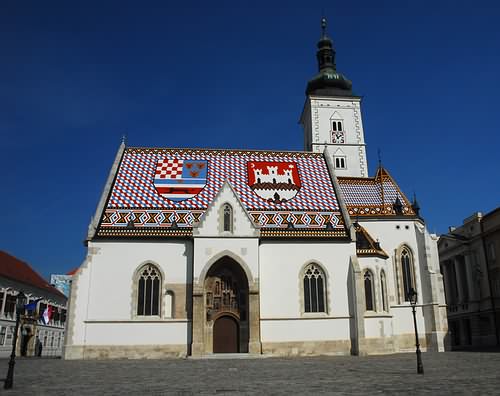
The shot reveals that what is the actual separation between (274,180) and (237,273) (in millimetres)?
8298

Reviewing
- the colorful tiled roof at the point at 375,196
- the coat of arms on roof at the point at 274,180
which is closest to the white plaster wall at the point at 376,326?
the colorful tiled roof at the point at 375,196

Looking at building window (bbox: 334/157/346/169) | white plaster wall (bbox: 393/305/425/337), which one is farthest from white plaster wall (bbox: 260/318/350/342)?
building window (bbox: 334/157/346/169)

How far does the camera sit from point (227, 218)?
2955 cm

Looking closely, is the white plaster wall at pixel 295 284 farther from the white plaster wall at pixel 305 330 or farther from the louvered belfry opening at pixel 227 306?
the louvered belfry opening at pixel 227 306

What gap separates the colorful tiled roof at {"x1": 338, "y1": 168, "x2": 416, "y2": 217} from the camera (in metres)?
36.2

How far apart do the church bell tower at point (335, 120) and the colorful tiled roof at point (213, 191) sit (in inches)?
441

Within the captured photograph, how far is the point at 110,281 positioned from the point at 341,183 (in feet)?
67.2

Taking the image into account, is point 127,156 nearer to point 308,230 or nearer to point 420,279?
point 308,230

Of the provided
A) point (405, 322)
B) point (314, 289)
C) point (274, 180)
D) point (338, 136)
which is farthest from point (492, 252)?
point (274, 180)

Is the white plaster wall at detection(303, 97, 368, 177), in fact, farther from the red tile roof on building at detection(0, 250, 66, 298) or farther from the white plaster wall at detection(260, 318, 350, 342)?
the red tile roof on building at detection(0, 250, 66, 298)

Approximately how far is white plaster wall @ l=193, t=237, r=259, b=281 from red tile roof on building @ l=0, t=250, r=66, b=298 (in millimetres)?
21209

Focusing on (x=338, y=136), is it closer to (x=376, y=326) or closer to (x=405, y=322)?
(x=405, y=322)

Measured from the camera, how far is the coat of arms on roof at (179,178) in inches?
1267

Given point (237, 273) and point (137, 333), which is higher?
point (237, 273)
